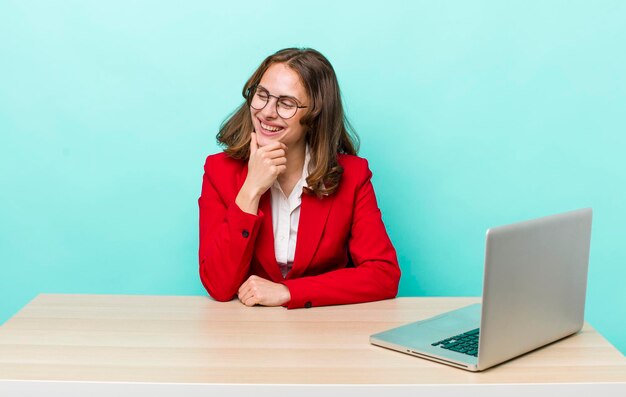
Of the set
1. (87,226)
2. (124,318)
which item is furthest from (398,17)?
(124,318)

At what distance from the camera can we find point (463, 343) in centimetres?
191

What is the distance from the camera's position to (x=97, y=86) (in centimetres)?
346

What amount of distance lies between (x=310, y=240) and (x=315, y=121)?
38cm

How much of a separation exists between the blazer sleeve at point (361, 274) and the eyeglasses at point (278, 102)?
1.04ft

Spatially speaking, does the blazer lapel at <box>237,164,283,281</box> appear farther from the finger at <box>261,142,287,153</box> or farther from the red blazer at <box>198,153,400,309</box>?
the finger at <box>261,142,287,153</box>

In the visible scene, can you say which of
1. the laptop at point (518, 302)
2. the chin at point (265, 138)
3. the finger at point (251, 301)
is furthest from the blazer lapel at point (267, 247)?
the laptop at point (518, 302)

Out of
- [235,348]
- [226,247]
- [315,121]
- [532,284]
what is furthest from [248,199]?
[532,284]

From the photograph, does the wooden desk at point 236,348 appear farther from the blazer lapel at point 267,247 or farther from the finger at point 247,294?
the blazer lapel at point 267,247

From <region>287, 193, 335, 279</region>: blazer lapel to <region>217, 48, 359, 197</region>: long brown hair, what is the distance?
4 cm

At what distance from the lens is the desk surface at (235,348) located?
5.63 feet

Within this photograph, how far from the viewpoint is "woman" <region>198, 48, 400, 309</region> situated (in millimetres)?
2471

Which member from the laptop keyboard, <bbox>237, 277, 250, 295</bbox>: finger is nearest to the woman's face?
<bbox>237, 277, 250, 295</bbox>: finger

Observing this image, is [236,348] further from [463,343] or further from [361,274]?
[361,274]

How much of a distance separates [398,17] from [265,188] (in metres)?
1.24
